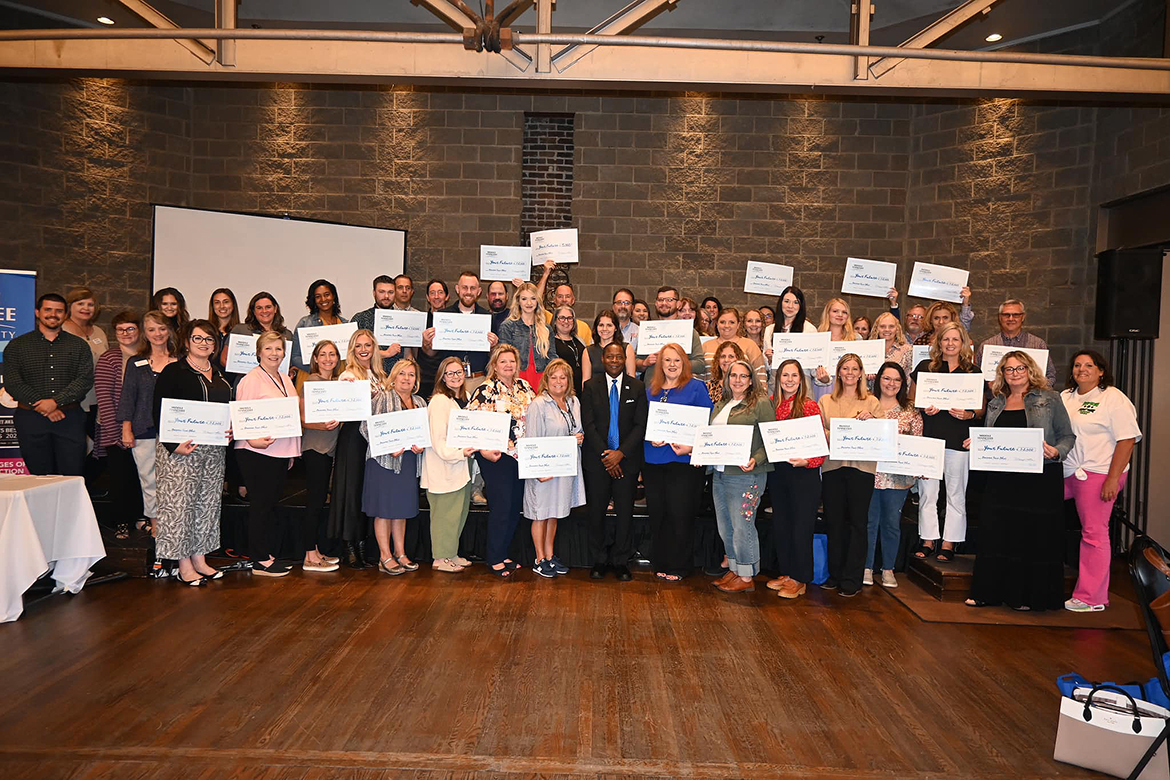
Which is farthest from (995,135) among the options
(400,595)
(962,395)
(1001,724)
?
(400,595)

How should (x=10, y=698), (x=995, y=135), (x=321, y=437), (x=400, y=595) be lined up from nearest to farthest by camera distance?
(x=10, y=698), (x=400, y=595), (x=321, y=437), (x=995, y=135)

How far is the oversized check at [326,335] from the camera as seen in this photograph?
5.96 m

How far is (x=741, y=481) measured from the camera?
214 inches

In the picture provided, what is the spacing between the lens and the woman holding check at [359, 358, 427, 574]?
18.3 ft

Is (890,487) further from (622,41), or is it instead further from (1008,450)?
(622,41)

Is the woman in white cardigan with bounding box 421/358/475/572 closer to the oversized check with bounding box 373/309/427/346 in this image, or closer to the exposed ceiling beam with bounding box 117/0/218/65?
the oversized check with bounding box 373/309/427/346

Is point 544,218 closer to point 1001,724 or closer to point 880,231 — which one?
point 880,231

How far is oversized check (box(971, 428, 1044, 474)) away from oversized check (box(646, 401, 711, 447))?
1.71 metres

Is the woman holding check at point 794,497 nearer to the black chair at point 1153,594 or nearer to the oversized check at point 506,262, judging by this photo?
the black chair at point 1153,594

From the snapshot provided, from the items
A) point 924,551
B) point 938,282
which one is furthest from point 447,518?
point 938,282

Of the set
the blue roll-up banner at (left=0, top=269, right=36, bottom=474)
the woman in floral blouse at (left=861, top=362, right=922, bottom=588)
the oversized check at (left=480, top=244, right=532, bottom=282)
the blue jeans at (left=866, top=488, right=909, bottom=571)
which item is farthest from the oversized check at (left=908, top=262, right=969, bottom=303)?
the blue roll-up banner at (left=0, top=269, right=36, bottom=474)

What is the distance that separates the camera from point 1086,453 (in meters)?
5.23

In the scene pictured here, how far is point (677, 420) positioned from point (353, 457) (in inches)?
88.7

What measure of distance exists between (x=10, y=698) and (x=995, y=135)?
32.6ft
